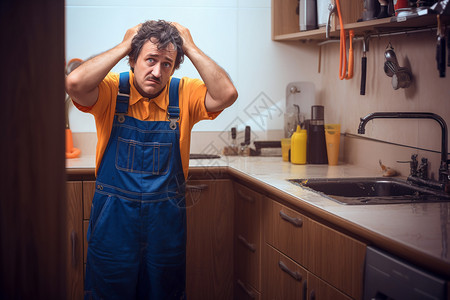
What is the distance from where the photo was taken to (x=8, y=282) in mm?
734

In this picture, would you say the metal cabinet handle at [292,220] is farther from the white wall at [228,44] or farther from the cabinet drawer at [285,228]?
the white wall at [228,44]

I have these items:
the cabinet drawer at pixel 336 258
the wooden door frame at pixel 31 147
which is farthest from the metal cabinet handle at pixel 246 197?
the wooden door frame at pixel 31 147

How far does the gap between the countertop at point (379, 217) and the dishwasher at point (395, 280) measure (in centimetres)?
2

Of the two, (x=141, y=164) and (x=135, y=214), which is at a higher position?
(x=141, y=164)

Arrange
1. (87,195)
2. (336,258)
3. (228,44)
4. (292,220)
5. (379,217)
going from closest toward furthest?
(379,217) < (336,258) < (292,220) < (87,195) < (228,44)

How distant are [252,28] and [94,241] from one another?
1.88m

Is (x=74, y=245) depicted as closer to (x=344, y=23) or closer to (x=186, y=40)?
(x=186, y=40)

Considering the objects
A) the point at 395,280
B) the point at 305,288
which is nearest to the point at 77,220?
the point at 305,288

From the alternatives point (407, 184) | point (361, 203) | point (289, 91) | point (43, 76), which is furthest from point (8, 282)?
point (289, 91)

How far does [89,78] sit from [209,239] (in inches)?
50.5

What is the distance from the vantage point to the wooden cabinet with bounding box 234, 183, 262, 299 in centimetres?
259

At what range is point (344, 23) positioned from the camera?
2688 millimetres

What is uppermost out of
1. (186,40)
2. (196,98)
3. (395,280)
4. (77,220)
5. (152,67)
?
(186,40)

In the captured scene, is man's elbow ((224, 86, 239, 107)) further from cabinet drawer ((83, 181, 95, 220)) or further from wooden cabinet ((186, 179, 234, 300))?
cabinet drawer ((83, 181, 95, 220))
